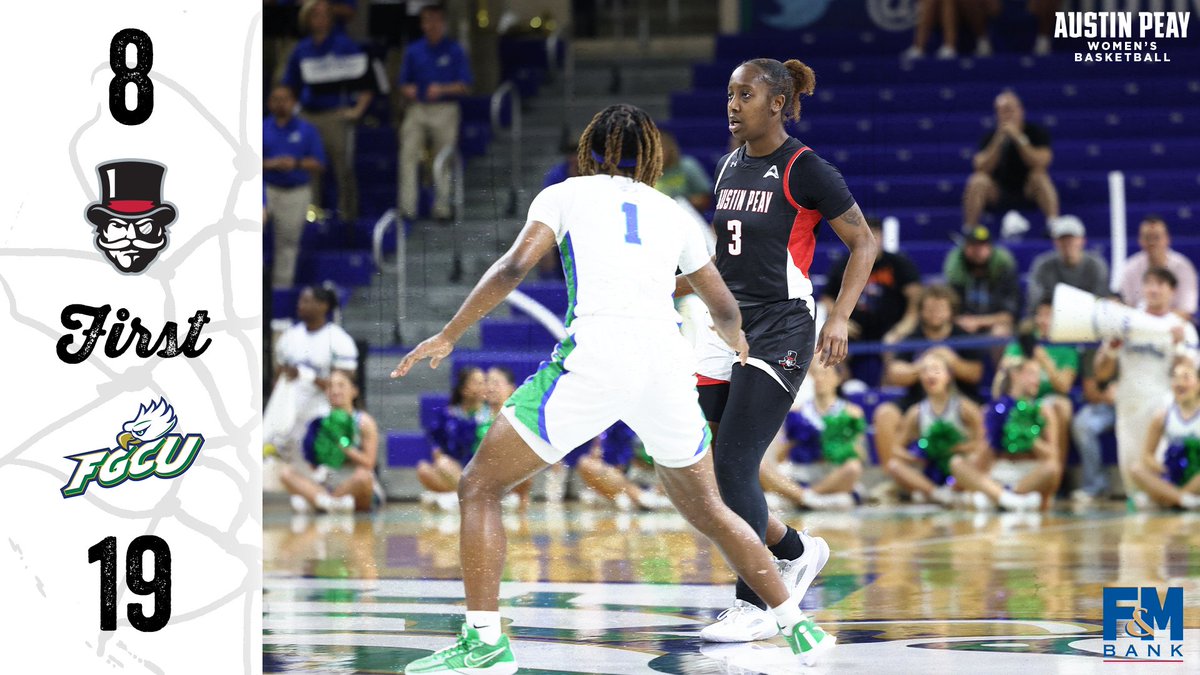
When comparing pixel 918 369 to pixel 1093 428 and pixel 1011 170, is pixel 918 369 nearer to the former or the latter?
pixel 1093 428

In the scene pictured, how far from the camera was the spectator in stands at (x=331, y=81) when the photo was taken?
12156 mm

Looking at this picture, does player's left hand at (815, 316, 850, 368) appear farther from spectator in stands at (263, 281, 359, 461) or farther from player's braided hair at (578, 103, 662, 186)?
spectator in stands at (263, 281, 359, 461)

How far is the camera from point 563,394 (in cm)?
493

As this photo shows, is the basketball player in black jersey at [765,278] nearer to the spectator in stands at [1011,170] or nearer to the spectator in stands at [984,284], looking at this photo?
the spectator in stands at [984,284]

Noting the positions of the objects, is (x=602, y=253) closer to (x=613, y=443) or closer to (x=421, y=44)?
(x=613, y=443)

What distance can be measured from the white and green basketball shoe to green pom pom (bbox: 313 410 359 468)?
5405 mm

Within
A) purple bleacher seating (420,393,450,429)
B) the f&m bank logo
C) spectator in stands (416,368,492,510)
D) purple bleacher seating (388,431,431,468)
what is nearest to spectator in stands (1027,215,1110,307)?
spectator in stands (416,368,492,510)

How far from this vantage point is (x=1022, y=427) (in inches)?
397

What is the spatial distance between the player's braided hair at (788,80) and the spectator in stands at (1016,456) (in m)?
4.86

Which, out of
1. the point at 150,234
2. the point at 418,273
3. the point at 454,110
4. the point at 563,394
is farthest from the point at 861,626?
the point at 454,110

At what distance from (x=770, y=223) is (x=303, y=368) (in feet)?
17.6

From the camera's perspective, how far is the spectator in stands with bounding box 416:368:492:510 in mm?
10070

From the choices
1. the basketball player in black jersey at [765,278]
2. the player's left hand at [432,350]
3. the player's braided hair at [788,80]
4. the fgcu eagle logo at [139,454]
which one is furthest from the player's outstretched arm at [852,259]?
the fgcu eagle logo at [139,454]

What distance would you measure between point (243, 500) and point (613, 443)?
5.91 meters
